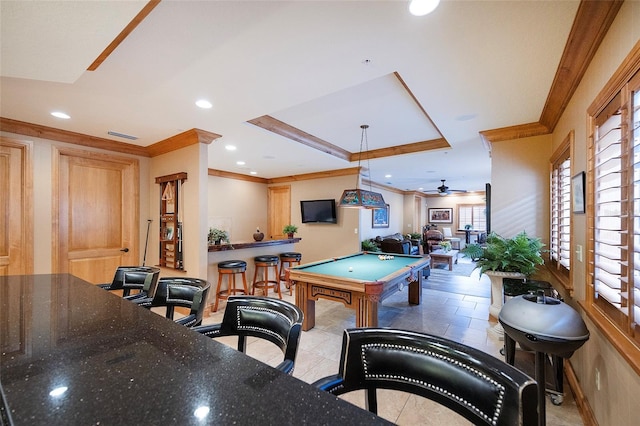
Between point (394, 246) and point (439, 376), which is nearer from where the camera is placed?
point (439, 376)

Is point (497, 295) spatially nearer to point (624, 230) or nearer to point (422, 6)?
point (624, 230)

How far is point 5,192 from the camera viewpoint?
11.0 feet

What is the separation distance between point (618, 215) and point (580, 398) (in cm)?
148

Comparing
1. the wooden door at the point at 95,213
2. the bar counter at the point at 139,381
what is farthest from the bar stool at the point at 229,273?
the bar counter at the point at 139,381

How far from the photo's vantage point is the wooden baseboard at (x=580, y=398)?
1894 mm

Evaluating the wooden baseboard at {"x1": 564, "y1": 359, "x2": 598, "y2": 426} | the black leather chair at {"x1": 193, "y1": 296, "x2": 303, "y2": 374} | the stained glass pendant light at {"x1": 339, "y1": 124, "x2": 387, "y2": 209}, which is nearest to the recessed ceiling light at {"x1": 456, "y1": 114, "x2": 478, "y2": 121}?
the stained glass pendant light at {"x1": 339, "y1": 124, "x2": 387, "y2": 209}

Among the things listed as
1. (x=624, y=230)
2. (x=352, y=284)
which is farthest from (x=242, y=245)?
(x=624, y=230)

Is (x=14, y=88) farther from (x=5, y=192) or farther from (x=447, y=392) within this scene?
(x=447, y=392)

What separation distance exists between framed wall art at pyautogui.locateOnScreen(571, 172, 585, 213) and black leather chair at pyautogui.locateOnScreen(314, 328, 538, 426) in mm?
2104

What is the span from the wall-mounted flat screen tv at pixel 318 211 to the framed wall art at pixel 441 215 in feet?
26.7

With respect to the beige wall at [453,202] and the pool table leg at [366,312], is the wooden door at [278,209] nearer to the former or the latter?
the pool table leg at [366,312]

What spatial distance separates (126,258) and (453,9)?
16.5 ft

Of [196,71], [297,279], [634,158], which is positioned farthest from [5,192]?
[634,158]

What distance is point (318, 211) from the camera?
7258mm
